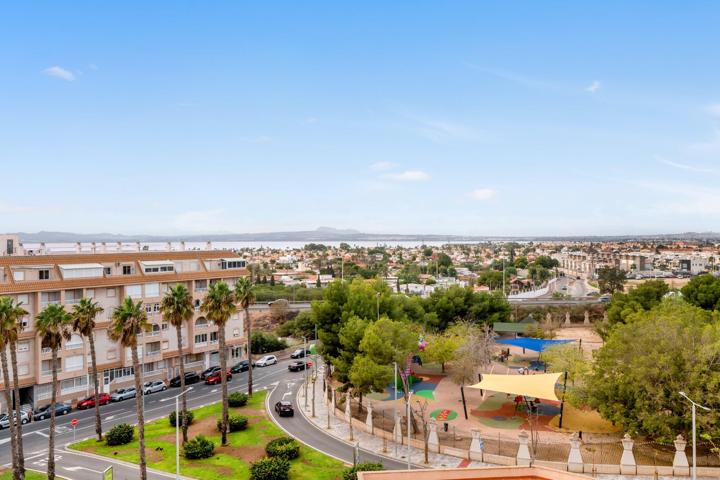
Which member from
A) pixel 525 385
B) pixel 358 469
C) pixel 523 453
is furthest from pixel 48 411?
pixel 525 385

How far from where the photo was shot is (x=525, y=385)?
43.4 metres

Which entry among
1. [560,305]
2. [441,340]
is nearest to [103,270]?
[441,340]

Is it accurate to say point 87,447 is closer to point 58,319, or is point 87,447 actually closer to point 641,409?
point 58,319

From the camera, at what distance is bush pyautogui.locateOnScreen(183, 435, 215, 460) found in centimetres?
3962

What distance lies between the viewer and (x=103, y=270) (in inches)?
2338

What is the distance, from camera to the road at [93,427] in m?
38.3

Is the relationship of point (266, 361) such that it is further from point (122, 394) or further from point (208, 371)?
point (122, 394)

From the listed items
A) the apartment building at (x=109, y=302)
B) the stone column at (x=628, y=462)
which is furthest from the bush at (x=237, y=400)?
the stone column at (x=628, y=462)

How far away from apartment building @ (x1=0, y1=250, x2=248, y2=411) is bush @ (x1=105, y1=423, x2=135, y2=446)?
1474 centimetres

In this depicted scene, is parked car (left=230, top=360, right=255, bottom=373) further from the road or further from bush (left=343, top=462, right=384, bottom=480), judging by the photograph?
bush (left=343, top=462, right=384, bottom=480)

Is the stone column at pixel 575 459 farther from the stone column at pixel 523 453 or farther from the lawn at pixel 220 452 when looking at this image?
the lawn at pixel 220 452

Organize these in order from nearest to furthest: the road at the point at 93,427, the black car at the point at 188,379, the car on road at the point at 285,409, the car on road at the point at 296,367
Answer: the road at the point at 93,427 → the car on road at the point at 285,409 → the black car at the point at 188,379 → the car on road at the point at 296,367

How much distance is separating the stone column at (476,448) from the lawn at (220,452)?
352 inches

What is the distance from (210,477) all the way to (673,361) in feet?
104
